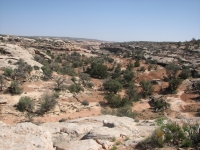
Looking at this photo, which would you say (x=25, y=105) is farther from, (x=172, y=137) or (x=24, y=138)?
(x=172, y=137)

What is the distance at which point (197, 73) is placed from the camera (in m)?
31.2

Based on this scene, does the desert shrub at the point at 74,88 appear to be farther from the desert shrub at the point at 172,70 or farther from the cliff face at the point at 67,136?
the desert shrub at the point at 172,70

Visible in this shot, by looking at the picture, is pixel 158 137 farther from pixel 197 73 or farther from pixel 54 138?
pixel 197 73

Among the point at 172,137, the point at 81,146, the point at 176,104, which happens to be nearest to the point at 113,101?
the point at 176,104

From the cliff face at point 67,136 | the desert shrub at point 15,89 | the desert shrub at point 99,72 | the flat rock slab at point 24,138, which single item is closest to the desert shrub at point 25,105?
the desert shrub at point 15,89

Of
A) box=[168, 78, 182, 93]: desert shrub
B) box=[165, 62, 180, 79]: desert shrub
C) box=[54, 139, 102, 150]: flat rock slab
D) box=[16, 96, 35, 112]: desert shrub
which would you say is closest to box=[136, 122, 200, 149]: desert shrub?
box=[54, 139, 102, 150]: flat rock slab

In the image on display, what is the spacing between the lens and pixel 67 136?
8008 mm

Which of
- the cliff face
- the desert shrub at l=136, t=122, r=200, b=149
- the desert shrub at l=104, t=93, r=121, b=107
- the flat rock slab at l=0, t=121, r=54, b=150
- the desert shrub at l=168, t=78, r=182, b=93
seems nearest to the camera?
the flat rock slab at l=0, t=121, r=54, b=150

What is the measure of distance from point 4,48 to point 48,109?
2425 centimetres

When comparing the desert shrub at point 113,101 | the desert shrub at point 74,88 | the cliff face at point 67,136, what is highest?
the cliff face at point 67,136

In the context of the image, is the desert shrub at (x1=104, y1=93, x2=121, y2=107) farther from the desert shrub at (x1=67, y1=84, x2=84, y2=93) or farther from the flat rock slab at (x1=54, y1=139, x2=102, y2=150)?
the flat rock slab at (x1=54, y1=139, x2=102, y2=150)

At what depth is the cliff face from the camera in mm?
5840

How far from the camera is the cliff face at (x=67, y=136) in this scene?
584 cm

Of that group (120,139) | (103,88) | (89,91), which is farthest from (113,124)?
(103,88)
